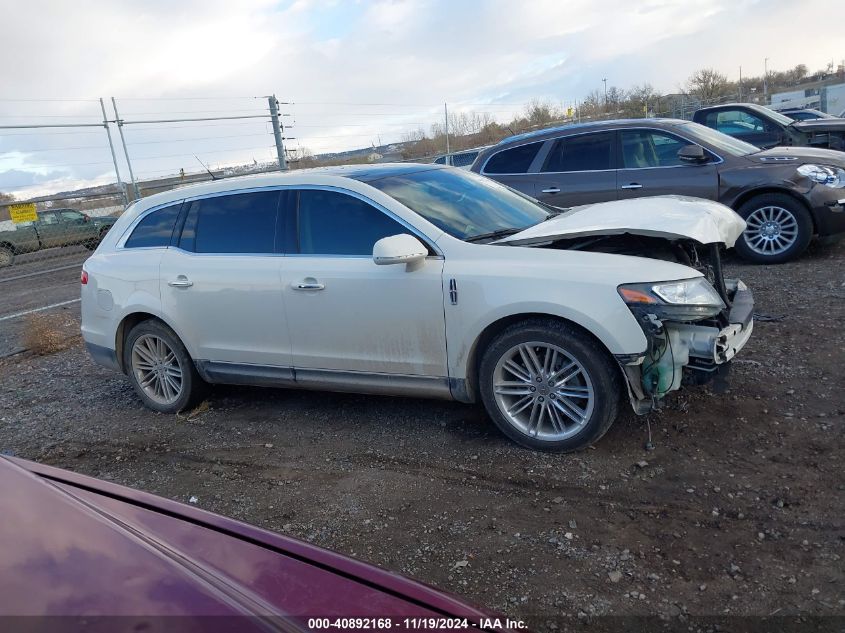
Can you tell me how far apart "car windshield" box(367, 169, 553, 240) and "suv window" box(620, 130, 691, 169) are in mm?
3673

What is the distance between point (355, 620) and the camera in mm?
1483

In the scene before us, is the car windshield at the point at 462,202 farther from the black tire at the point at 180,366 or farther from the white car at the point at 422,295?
the black tire at the point at 180,366

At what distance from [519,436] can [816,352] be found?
2.45m

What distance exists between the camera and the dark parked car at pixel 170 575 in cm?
141

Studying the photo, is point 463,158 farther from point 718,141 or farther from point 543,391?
point 543,391

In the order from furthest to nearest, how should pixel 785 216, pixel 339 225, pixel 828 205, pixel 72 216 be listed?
pixel 72 216, pixel 785 216, pixel 828 205, pixel 339 225

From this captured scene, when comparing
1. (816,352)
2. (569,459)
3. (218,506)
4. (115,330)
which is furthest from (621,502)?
(115,330)

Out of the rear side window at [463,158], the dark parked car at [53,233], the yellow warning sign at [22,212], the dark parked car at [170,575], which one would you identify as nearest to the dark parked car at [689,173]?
the dark parked car at [170,575]

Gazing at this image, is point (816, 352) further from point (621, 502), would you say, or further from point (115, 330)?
point (115, 330)

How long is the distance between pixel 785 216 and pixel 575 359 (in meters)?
5.27

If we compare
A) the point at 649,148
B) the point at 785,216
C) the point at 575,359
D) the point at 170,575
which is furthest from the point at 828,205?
the point at 170,575

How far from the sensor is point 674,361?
372 cm

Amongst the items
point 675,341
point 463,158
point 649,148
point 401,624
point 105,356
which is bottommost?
point 105,356

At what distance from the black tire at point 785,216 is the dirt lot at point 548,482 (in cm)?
219
